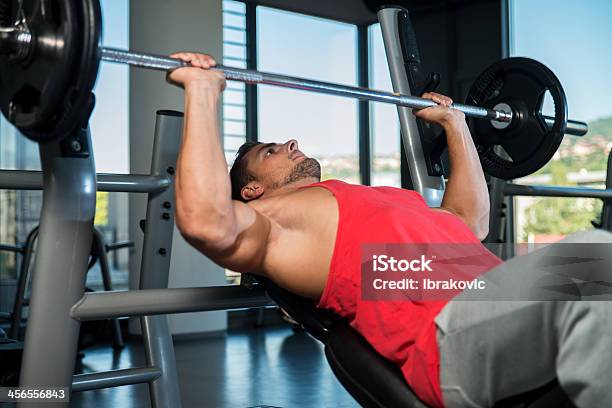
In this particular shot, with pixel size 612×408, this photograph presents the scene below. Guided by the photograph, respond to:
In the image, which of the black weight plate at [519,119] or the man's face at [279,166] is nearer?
the man's face at [279,166]

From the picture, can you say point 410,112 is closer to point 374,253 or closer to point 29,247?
point 374,253

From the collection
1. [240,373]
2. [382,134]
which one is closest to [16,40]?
[240,373]

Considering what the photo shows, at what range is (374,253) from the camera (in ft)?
4.76

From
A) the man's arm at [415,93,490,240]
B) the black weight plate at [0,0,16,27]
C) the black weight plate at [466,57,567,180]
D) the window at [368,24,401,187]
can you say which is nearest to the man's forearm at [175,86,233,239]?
the black weight plate at [0,0,16,27]

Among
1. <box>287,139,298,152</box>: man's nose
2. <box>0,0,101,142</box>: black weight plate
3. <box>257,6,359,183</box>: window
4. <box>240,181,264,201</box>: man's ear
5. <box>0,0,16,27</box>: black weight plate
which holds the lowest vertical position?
<box>240,181,264,201</box>: man's ear

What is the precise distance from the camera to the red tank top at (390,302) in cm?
125

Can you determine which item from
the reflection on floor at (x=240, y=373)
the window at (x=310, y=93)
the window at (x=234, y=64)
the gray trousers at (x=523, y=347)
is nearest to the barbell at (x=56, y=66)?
the gray trousers at (x=523, y=347)

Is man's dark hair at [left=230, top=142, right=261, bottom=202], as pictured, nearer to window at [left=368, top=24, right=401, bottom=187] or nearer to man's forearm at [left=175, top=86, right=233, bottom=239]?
man's forearm at [left=175, top=86, right=233, bottom=239]

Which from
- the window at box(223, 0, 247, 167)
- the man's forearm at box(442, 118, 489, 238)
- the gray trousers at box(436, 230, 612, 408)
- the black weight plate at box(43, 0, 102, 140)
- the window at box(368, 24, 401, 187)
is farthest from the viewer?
the window at box(368, 24, 401, 187)

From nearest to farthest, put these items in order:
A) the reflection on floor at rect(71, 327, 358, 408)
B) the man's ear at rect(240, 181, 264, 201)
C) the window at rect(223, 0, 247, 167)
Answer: the man's ear at rect(240, 181, 264, 201) → the reflection on floor at rect(71, 327, 358, 408) → the window at rect(223, 0, 247, 167)

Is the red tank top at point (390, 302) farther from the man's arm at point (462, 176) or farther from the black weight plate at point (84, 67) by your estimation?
the black weight plate at point (84, 67)

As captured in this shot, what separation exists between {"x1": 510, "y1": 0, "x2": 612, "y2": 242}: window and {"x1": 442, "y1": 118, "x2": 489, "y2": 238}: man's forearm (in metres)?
2.97

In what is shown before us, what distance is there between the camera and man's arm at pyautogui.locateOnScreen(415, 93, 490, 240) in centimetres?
193

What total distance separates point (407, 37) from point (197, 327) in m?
2.79
